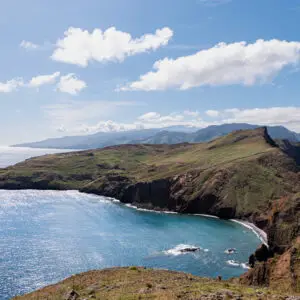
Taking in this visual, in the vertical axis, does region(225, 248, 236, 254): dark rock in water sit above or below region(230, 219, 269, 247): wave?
below

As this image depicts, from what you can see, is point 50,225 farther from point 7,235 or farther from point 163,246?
point 163,246

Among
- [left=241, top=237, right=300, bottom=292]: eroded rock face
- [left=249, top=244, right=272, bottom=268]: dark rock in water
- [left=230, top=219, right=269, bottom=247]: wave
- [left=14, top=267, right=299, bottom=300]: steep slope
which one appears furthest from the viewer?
[left=230, top=219, right=269, bottom=247]: wave

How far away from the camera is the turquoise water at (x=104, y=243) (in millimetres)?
94812

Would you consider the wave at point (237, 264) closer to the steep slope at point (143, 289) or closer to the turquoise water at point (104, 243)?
the turquoise water at point (104, 243)

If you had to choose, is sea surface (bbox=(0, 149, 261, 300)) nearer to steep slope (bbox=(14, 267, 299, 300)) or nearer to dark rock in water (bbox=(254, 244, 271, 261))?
dark rock in water (bbox=(254, 244, 271, 261))

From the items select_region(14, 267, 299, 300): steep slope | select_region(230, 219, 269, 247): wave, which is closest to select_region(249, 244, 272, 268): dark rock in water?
select_region(230, 219, 269, 247): wave

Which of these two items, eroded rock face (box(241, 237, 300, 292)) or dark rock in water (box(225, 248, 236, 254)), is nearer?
eroded rock face (box(241, 237, 300, 292))

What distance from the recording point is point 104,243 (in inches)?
4938

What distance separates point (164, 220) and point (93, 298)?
13127 cm

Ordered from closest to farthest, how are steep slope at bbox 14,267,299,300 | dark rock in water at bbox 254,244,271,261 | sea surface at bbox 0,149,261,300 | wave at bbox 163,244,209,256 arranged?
1. steep slope at bbox 14,267,299,300
2. dark rock in water at bbox 254,244,271,261
3. sea surface at bbox 0,149,261,300
4. wave at bbox 163,244,209,256

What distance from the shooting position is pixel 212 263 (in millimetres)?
102500

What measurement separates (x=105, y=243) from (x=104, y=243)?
1.18 ft

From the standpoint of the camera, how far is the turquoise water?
9481cm

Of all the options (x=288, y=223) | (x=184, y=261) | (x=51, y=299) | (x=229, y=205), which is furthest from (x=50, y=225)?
(x=51, y=299)
